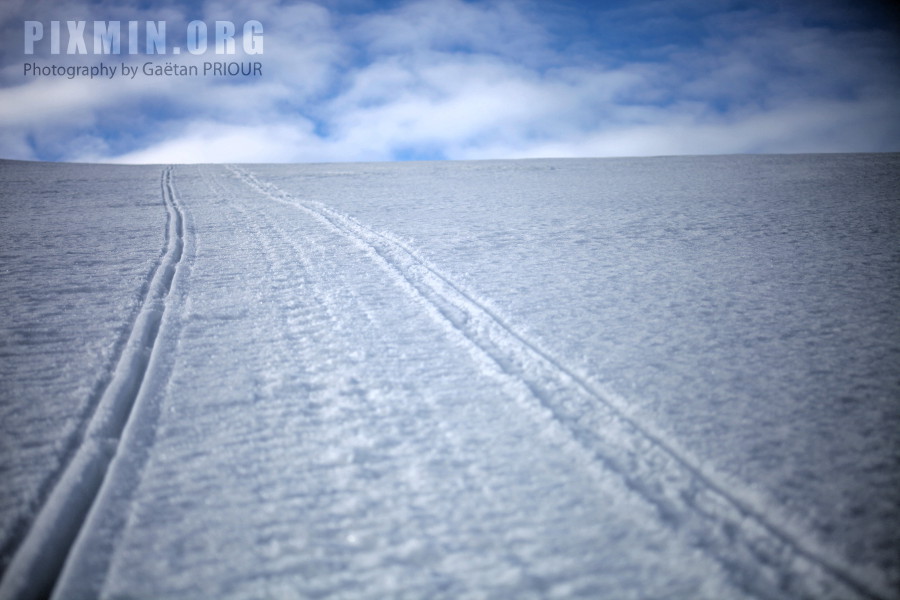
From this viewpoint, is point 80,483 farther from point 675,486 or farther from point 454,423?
point 675,486

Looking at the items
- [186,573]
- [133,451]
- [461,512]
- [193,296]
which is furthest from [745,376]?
[193,296]

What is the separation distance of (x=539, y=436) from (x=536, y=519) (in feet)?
1.22

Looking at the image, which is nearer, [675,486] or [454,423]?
[675,486]

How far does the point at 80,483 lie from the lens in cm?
158

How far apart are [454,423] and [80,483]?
1.25m

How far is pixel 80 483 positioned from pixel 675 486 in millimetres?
1902

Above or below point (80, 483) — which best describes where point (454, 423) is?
above

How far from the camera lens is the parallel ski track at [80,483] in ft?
4.20

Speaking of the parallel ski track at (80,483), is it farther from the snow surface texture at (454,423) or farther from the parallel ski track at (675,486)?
the parallel ski track at (675,486)

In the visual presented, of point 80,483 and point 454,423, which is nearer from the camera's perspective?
point 80,483

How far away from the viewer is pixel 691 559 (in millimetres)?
1266

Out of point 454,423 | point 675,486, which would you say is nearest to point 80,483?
point 454,423

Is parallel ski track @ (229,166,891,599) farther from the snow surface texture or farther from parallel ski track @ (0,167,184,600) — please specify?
parallel ski track @ (0,167,184,600)

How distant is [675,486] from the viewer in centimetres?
149
